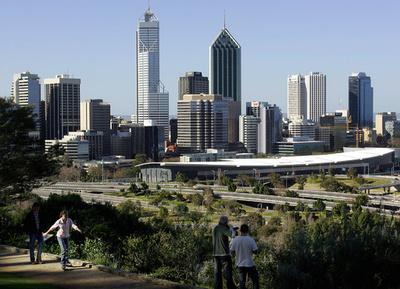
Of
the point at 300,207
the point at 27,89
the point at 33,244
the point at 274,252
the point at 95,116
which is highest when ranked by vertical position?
the point at 27,89

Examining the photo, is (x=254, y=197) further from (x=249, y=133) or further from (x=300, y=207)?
(x=249, y=133)

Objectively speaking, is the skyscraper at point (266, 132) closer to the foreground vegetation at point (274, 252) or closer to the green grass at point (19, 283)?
the foreground vegetation at point (274, 252)

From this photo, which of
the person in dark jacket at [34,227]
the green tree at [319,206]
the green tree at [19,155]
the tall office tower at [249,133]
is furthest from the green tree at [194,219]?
the tall office tower at [249,133]

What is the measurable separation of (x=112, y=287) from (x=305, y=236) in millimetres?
4126

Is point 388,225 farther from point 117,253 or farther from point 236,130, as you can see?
point 236,130

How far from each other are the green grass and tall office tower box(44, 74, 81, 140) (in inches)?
6112

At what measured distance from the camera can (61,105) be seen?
165m

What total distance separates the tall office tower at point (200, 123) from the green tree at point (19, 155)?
5517 inches

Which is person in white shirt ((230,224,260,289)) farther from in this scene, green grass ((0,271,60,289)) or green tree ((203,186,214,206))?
green tree ((203,186,214,206))

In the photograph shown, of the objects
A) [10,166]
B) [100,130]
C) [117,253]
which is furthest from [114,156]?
[117,253]

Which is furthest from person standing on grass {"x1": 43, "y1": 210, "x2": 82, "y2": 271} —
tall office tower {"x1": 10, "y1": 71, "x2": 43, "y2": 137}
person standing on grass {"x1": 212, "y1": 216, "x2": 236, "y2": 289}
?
tall office tower {"x1": 10, "y1": 71, "x2": 43, "y2": 137}

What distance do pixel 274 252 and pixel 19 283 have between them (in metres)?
5.44


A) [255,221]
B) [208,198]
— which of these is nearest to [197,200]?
[208,198]

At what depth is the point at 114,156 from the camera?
16225cm
